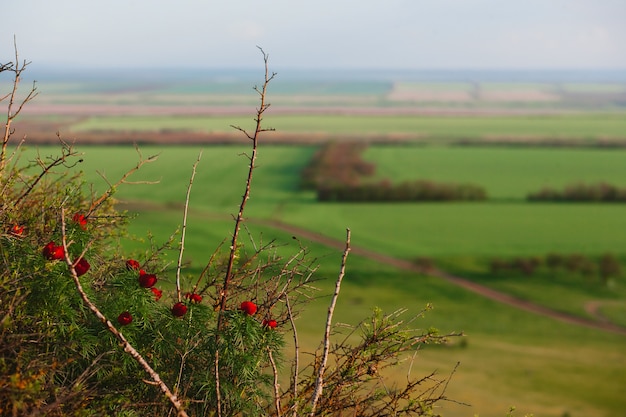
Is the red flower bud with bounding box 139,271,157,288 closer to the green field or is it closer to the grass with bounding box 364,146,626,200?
the green field

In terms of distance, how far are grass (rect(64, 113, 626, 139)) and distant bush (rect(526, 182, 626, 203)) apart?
36030mm

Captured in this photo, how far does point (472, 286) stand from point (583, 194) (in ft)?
81.1

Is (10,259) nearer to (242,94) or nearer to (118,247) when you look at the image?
(118,247)

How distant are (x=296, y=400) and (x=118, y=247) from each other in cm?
213

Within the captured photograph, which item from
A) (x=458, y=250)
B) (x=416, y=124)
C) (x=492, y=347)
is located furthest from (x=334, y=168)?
(x=416, y=124)

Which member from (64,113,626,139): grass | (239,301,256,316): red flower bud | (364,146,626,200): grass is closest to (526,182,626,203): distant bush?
(364,146,626,200): grass

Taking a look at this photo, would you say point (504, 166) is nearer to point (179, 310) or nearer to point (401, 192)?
point (401, 192)

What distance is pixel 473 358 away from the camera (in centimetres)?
3005

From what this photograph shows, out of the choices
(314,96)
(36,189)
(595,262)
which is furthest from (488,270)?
(314,96)


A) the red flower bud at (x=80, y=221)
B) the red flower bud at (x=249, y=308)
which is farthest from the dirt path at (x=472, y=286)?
the red flower bud at (x=249, y=308)

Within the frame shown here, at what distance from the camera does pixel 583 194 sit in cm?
6166

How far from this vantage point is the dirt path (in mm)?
35281

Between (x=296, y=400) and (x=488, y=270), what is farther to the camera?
(x=488, y=270)

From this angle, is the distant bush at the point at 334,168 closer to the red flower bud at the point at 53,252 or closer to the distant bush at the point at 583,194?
the distant bush at the point at 583,194
